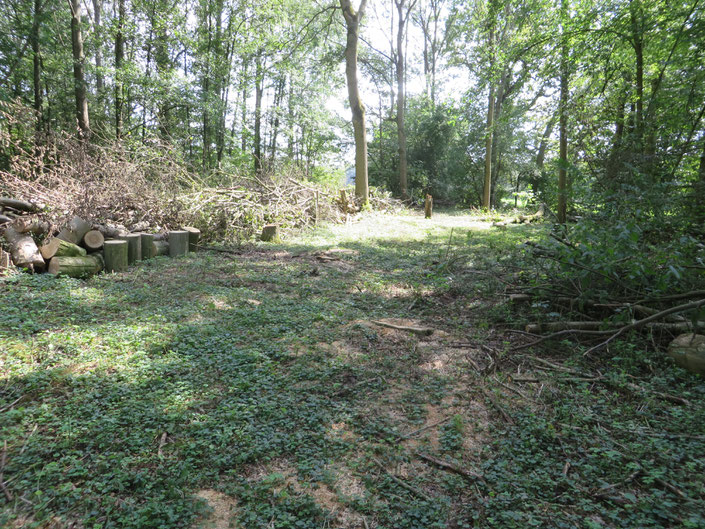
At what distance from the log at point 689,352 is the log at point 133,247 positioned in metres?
7.80

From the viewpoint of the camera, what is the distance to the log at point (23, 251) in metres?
5.80

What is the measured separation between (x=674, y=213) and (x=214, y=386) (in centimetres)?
606

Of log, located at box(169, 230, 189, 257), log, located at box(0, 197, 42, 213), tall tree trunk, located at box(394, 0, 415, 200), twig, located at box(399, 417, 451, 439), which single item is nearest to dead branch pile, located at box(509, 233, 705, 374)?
twig, located at box(399, 417, 451, 439)

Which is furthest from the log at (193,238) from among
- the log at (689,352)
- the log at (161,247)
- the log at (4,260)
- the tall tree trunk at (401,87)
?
the tall tree trunk at (401,87)

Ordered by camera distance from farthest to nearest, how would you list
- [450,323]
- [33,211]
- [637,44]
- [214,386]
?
[637,44] → [33,211] → [450,323] → [214,386]

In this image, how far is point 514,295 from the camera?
5039mm

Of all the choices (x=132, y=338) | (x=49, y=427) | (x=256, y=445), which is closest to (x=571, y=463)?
(x=256, y=445)

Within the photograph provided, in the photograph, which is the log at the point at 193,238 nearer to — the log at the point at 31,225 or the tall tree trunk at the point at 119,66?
the log at the point at 31,225

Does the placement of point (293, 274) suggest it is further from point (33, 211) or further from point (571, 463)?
point (571, 463)

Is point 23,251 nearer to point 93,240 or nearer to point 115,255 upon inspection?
point 93,240

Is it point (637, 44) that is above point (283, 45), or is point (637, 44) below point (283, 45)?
below

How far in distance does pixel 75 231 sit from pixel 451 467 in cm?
668

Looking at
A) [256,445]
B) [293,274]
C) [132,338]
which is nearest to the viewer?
[256,445]

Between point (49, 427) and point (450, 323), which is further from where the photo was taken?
point (450, 323)
